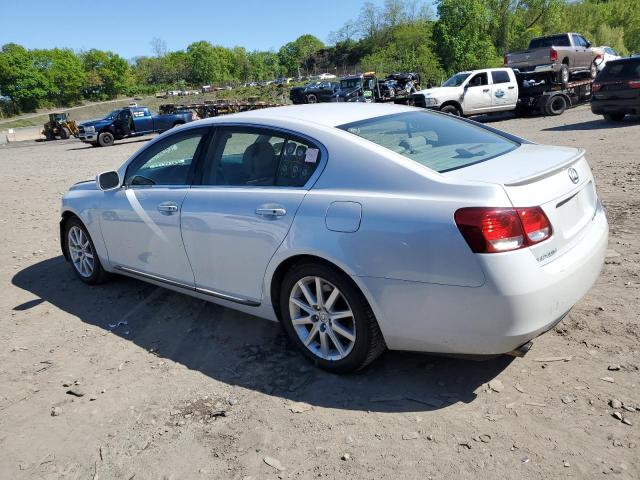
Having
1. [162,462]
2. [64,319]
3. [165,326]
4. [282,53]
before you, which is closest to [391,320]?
[162,462]

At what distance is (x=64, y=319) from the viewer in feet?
15.2

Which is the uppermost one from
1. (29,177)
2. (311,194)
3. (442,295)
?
(311,194)

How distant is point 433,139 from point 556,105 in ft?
59.9

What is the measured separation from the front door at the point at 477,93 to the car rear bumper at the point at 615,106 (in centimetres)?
513

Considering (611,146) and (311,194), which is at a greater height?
(311,194)

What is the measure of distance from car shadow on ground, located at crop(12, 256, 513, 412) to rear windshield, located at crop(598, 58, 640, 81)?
13501 mm

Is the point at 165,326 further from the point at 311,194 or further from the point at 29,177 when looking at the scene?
the point at 29,177

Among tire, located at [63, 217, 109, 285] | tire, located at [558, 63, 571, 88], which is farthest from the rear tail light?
tire, located at [558, 63, 571, 88]

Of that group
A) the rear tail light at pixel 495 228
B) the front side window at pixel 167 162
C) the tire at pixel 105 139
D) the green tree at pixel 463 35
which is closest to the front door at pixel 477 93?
the front side window at pixel 167 162

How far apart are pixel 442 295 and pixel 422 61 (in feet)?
174

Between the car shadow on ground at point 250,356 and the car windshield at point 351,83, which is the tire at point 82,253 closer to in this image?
the car shadow on ground at point 250,356

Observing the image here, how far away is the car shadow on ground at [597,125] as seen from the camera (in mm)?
14562

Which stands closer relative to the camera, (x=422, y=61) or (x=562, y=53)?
(x=562, y=53)

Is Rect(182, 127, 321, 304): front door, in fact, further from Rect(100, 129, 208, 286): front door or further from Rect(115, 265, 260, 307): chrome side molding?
Rect(100, 129, 208, 286): front door
